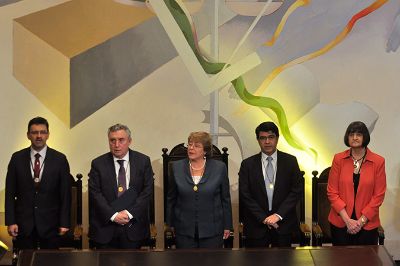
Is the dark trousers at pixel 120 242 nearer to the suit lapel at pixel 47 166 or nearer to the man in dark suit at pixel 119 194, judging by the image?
the man in dark suit at pixel 119 194

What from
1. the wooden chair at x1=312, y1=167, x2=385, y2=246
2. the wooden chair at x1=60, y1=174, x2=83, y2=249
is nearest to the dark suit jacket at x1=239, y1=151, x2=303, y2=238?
the wooden chair at x1=312, y1=167, x2=385, y2=246

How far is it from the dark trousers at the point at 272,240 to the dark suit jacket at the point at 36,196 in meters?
1.47

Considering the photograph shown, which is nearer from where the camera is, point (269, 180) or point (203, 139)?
point (203, 139)

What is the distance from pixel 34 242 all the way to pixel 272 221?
1829 mm

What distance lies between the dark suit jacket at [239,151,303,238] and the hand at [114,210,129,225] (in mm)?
971

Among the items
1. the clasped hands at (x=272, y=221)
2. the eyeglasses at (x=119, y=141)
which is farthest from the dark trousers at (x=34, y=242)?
the clasped hands at (x=272, y=221)

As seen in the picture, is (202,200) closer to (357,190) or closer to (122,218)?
(122,218)

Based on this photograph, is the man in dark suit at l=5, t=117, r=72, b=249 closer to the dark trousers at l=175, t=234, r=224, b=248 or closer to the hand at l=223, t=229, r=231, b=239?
the dark trousers at l=175, t=234, r=224, b=248

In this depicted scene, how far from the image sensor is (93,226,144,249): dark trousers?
665 centimetres

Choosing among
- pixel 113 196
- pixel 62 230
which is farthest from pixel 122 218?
pixel 62 230

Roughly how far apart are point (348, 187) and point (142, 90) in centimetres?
196

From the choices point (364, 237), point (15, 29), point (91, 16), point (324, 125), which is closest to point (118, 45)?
point (91, 16)

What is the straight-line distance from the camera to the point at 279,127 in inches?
303

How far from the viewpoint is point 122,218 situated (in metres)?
6.58
